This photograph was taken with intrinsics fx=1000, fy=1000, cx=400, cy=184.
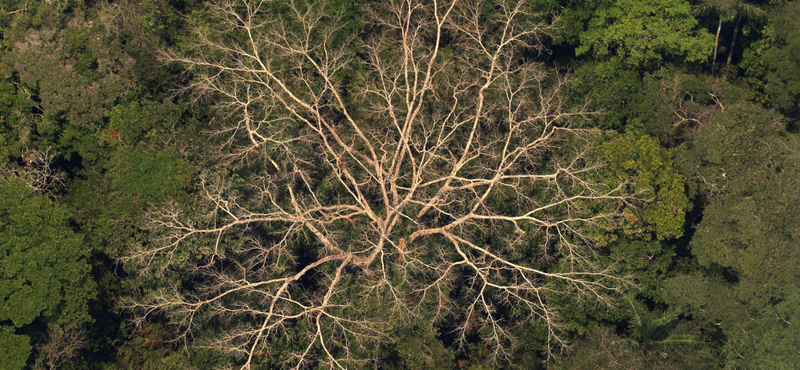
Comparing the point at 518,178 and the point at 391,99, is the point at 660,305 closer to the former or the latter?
the point at 518,178

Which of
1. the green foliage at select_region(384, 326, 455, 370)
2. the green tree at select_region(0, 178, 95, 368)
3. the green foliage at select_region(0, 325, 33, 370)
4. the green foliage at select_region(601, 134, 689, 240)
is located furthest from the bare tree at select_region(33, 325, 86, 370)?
the green foliage at select_region(601, 134, 689, 240)

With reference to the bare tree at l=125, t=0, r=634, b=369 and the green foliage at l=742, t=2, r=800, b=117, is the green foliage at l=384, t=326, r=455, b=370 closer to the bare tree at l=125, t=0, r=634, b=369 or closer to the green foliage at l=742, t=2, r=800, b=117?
the bare tree at l=125, t=0, r=634, b=369

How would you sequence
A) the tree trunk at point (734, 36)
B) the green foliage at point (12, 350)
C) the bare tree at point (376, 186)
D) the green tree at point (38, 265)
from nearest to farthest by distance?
the green foliage at point (12, 350)
the green tree at point (38, 265)
the bare tree at point (376, 186)
the tree trunk at point (734, 36)

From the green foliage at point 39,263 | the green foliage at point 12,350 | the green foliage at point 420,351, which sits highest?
the green foliage at point 39,263

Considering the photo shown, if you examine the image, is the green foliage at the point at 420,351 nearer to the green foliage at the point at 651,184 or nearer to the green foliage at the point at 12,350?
the green foliage at the point at 651,184

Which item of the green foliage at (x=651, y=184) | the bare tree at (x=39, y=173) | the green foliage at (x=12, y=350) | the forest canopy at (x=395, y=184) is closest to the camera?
the green foliage at (x=12, y=350)

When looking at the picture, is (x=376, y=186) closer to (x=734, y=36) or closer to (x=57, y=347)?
(x=57, y=347)

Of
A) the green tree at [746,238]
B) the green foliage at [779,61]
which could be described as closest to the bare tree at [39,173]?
the green tree at [746,238]
